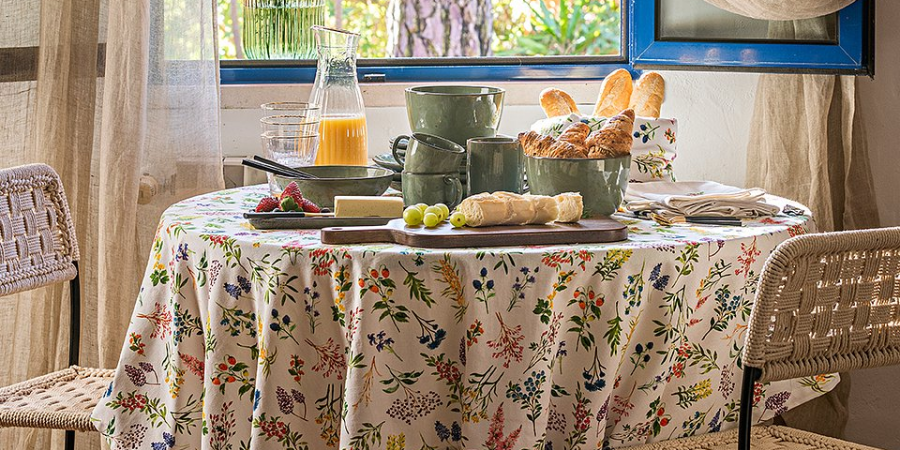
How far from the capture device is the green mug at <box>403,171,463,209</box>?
1709mm

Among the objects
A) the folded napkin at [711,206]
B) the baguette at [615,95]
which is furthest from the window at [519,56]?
the folded napkin at [711,206]

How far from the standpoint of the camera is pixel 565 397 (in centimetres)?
142

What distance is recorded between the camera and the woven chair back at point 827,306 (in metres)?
1.25

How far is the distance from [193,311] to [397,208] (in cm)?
36

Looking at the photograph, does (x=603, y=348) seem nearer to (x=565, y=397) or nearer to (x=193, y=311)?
(x=565, y=397)

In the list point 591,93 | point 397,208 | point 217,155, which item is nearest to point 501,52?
point 591,93

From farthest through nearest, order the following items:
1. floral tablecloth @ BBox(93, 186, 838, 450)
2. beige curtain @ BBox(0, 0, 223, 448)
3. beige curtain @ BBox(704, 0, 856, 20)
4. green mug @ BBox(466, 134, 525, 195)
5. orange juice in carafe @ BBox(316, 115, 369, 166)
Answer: beige curtain @ BBox(0, 0, 223, 448) → beige curtain @ BBox(704, 0, 856, 20) → orange juice in carafe @ BBox(316, 115, 369, 166) → green mug @ BBox(466, 134, 525, 195) → floral tablecloth @ BBox(93, 186, 838, 450)

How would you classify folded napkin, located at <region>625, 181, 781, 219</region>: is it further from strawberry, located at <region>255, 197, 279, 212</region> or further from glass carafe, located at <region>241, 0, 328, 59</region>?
glass carafe, located at <region>241, 0, 328, 59</region>

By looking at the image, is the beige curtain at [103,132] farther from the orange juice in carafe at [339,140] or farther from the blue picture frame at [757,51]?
the blue picture frame at [757,51]

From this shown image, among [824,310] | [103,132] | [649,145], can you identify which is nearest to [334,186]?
[649,145]

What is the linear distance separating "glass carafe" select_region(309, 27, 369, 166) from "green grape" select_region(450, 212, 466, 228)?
23.9 inches

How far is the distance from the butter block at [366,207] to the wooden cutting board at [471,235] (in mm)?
122

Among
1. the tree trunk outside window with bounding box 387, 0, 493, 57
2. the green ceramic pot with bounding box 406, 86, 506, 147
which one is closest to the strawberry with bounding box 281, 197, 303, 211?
the green ceramic pot with bounding box 406, 86, 506, 147

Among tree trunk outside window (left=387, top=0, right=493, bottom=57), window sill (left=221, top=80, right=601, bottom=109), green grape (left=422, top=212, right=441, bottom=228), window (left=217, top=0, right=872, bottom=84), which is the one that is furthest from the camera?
tree trunk outside window (left=387, top=0, right=493, bottom=57)
